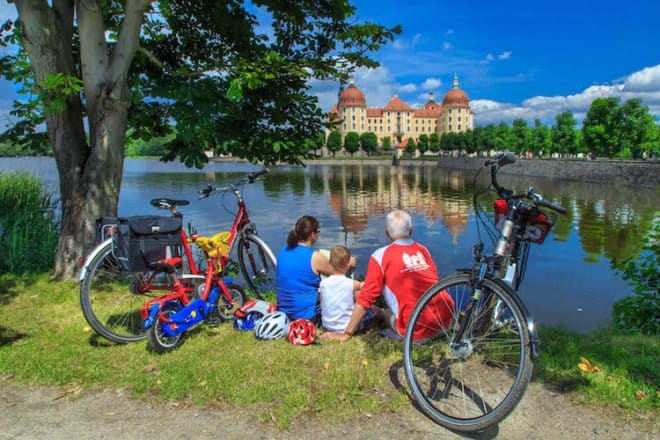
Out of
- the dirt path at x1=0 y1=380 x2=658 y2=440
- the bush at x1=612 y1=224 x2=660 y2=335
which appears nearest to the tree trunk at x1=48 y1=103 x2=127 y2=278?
the dirt path at x1=0 y1=380 x2=658 y2=440

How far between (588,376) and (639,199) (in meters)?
37.8

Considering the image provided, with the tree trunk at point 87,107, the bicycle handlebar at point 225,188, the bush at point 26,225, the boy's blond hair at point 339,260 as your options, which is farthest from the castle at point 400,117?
the boy's blond hair at point 339,260

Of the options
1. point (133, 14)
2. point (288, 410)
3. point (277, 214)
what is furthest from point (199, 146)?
point (277, 214)

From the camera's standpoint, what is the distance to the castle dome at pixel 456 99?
183 metres

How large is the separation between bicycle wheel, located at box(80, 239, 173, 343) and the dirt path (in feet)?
3.61

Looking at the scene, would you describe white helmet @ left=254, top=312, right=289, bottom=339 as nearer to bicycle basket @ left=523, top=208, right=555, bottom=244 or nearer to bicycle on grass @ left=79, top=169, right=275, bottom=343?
bicycle on grass @ left=79, top=169, right=275, bottom=343

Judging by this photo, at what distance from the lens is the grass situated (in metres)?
3.66

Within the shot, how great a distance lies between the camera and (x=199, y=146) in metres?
7.84

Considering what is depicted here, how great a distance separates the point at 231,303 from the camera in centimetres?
551

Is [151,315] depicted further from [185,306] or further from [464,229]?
[464,229]

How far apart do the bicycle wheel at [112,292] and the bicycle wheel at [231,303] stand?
0.72 m

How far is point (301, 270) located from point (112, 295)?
6.97ft

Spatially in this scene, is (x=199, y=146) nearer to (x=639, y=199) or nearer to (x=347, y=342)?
(x=347, y=342)

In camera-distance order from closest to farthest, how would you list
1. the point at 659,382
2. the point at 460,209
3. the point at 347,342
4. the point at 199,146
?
the point at 659,382, the point at 347,342, the point at 199,146, the point at 460,209
